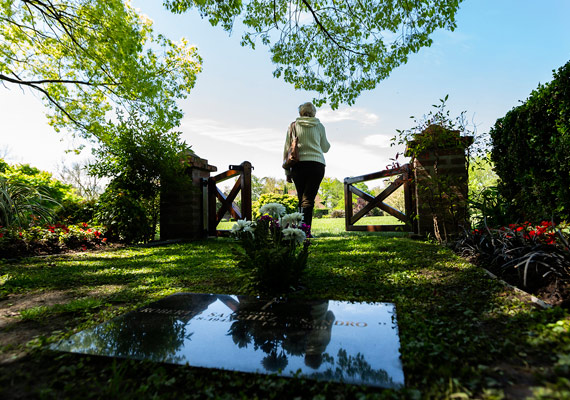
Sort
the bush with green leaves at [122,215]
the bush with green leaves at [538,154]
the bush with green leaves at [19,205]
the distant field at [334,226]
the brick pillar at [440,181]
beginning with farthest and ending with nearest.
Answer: the distant field at [334,226], the bush with green leaves at [122,215], the bush with green leaves at [19,205], the brick pillar at [440,181], the bush with green leaves at [538,154]

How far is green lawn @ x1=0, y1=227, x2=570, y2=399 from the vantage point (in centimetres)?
122

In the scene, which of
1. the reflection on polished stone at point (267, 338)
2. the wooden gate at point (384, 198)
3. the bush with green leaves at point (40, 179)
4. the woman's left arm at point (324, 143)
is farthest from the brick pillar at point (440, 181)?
the bush with green leaves at point (40, 179)

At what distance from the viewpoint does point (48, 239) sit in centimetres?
552

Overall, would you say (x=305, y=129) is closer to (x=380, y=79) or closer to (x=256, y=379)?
(x=380, y=79)

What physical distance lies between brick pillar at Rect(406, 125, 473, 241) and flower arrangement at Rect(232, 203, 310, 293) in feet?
9.13

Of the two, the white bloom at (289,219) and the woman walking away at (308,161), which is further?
the woman walking away at (308,161)

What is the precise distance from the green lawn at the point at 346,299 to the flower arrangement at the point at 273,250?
200mm

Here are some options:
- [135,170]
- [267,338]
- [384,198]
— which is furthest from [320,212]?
[267,338]

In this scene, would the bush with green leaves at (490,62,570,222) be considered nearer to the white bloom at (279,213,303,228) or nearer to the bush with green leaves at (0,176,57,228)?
the white bloom at (279,213,303,228)

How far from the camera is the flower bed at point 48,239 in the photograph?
4.98m

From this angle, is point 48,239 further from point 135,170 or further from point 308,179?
point 308,179

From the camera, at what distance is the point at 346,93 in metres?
7.33

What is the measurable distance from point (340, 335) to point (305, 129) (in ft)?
14.1

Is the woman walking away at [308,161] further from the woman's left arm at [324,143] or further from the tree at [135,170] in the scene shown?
the tree at [135,170]
